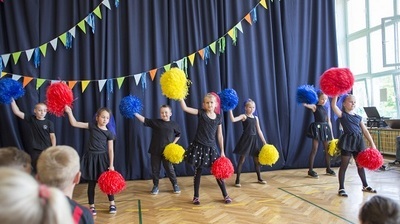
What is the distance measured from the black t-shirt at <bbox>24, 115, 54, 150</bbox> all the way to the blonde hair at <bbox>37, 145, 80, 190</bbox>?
305 centimetres

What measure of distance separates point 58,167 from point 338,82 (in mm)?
3187

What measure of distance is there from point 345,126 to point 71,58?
404cm

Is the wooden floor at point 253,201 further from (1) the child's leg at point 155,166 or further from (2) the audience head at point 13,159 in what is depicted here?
(2) the audience head at point 13,159

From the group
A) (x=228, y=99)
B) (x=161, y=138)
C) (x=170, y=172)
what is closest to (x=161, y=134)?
(x=161, y=138)

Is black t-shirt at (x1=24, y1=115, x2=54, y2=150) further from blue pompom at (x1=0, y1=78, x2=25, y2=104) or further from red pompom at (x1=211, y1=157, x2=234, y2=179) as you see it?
red pompom at (x1=211, y1=157, x2=234, y2=179)

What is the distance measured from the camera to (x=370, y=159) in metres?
3.82

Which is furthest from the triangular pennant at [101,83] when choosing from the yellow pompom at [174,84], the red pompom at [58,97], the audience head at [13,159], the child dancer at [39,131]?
the audience head at [13,159]

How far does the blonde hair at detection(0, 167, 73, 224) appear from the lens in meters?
0.70

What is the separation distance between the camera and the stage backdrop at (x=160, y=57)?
5156 millimetres

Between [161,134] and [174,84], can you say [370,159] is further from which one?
[161,134]

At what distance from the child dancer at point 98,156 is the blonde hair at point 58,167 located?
2200 mm

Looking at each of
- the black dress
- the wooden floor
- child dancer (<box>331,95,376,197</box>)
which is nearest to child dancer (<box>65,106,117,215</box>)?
the wooden floor

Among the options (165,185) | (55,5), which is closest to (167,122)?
(165,185)

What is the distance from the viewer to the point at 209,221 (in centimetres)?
317
